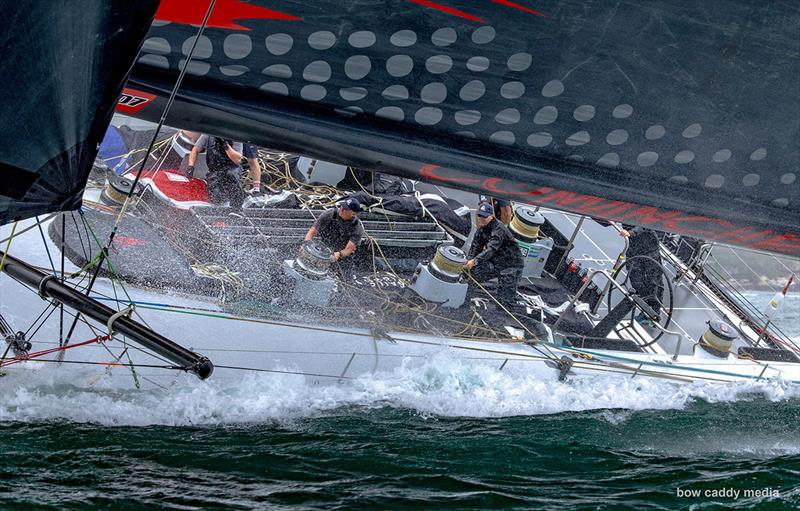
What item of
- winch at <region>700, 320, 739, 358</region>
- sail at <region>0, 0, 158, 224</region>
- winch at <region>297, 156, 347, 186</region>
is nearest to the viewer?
sail at <region>0, 0, 158, 224</region>

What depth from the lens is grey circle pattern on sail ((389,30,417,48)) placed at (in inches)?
97.5

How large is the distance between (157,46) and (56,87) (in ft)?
1.00

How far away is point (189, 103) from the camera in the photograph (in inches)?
100

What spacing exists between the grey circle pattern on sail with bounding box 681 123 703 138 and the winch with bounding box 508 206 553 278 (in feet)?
11.8

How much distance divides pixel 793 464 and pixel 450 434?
2117mm

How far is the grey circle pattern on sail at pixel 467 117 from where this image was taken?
2705mm

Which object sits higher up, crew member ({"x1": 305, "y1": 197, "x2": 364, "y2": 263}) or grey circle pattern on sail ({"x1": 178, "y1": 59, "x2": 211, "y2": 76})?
grey circle pattern on sail ({"x1": 178, "y1": 59, "x2": 211, "y2": 76})

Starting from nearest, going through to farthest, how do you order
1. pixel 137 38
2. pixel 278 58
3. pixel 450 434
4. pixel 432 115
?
pixel 137 38 → pixel 278 58 → pixel 432 115 → pixel 450 434

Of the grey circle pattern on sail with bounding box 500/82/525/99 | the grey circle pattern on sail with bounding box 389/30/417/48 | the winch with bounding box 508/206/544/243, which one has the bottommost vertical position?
the winch with bounding box 508/206/544/243

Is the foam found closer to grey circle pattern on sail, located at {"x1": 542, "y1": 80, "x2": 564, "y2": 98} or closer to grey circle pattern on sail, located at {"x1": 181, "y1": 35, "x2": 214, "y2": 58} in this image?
grey circle pattern on sail, located at {"x1": 181, "y1": 35, "x2": 214, "y2": 58}

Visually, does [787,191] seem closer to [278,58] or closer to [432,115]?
[432,115]

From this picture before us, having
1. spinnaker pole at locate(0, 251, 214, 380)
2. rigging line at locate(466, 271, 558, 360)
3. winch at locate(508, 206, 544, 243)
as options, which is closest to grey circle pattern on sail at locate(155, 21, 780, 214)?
spinnaker pole at locate(0, 251, 214, 380)

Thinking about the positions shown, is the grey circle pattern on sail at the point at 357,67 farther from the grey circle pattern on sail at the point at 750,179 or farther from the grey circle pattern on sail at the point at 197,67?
the grey circle pattern on sail at the point at 750,179

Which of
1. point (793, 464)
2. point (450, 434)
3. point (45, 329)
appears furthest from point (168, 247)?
point (793, 464)
